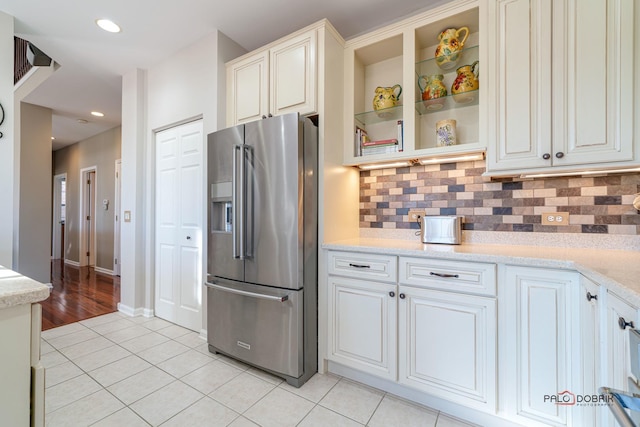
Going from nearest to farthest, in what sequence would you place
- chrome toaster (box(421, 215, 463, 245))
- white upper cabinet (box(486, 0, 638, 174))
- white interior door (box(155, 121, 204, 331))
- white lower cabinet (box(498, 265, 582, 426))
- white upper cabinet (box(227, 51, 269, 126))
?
white lower cabinet (box(498, 265, 582, 426))
white upper cabinet (box(486, 0, 638, 174))
chrome toaster (box(421, 215, 463, 245))
white upper cabinet (box(227, 51, 269, 126))
white interior door (box(155, 121, 204, 331))

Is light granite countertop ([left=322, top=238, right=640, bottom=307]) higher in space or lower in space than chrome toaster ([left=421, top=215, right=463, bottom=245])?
lower

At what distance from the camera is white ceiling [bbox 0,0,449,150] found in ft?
7.35

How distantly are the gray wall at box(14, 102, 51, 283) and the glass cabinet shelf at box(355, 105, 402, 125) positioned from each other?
196 inches

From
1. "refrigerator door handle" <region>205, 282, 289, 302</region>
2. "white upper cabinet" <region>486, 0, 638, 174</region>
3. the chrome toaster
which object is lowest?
"refrigerator door handle" <region>205, 282, 289, 302</region>

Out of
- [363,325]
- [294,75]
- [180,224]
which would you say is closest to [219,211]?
[180,224]

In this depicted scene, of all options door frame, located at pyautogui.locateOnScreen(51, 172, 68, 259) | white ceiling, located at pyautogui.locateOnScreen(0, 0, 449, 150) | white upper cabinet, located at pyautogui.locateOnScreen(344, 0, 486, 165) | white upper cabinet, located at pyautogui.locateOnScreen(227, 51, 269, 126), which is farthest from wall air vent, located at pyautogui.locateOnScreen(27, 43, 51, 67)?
door frame, located at pyautogui.locateOnScreen(51, 172, 68, 259)

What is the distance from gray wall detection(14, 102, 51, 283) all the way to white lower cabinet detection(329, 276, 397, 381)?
15.7ft

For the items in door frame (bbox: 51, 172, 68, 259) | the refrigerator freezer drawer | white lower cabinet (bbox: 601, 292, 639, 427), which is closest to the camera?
white lower cabinet (bbox: 601, 292, 639, 427)

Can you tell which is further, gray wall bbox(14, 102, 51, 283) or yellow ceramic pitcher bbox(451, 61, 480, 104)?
gray wall bbox(14, 102, 51, 283)

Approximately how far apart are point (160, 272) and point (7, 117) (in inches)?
72.5

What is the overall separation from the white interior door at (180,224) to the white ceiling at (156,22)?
2.67ft

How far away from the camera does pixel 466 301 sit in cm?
155

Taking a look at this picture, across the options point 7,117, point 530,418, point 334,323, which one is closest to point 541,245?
point 530,418

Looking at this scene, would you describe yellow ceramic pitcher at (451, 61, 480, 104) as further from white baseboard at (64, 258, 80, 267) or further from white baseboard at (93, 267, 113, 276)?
white baseboard at (64, 258, 80, 267)
